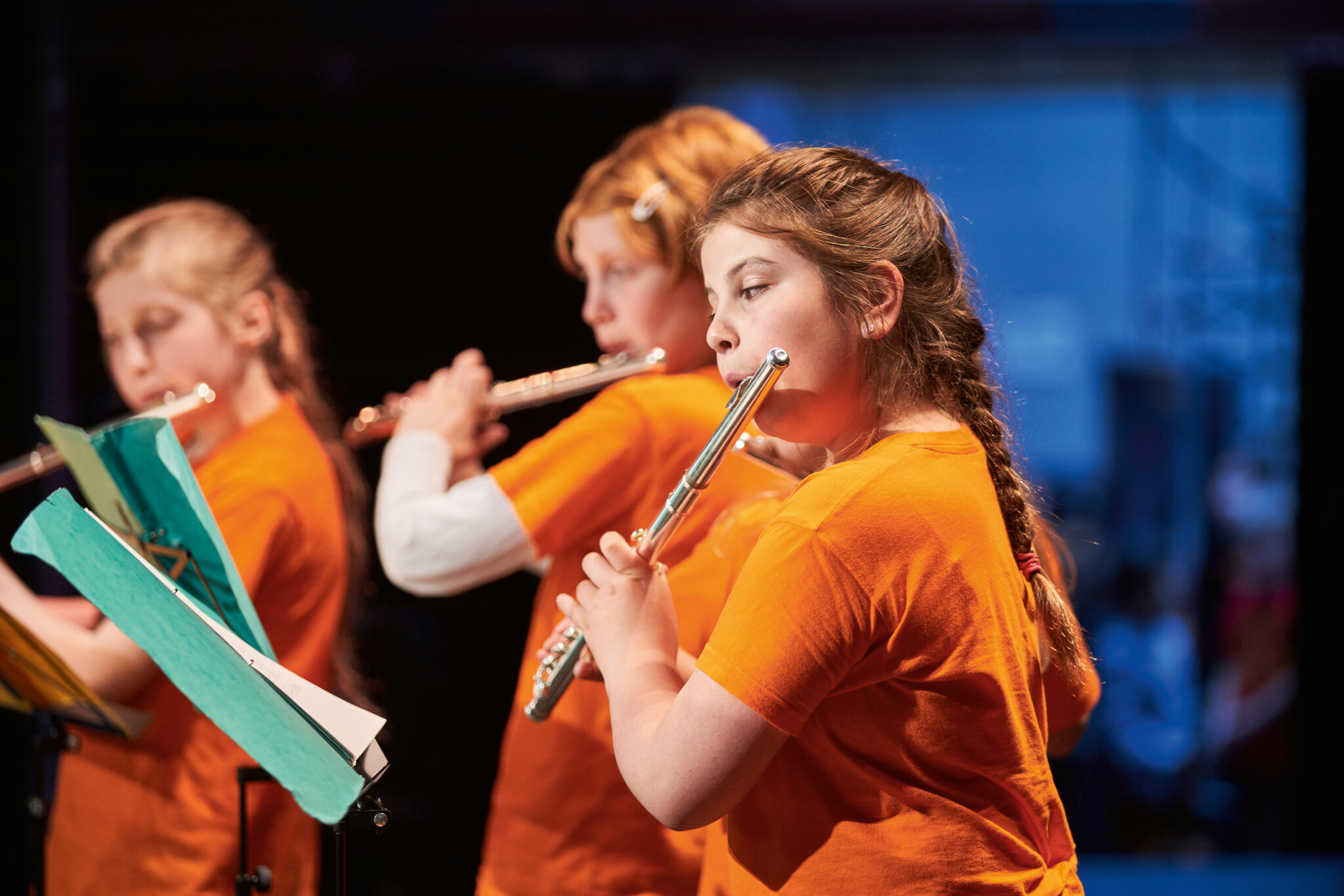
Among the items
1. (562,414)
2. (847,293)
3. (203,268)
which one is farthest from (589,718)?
(562,414)

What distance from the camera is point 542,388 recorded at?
1.74 m

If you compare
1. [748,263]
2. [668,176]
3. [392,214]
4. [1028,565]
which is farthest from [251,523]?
[392,214]

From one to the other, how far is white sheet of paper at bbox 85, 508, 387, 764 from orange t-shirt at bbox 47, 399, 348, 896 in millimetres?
490

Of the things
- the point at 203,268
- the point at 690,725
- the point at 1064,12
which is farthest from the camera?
the point at 1064,12

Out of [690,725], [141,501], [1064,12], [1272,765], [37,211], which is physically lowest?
[1272,765]

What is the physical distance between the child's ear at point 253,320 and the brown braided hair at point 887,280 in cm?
93

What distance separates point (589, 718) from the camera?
50.9 inches

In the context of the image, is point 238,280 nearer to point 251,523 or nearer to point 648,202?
point 251,523

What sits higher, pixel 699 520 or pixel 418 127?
pixel 418 127

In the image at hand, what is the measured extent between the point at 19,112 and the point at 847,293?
7.87 ft

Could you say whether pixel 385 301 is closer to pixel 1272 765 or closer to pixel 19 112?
pixel 19 112

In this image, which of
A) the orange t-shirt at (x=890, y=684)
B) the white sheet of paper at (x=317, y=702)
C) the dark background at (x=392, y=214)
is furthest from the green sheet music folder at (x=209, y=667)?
the dark background at (x=392, y=214)

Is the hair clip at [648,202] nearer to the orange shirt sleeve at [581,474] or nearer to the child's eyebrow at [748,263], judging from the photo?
the orange shirt sleeve at [581,474]

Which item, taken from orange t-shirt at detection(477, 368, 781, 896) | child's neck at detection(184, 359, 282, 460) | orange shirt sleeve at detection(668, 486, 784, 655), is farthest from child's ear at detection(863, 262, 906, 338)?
child's neck at detection(184, 359, 282, 460)
